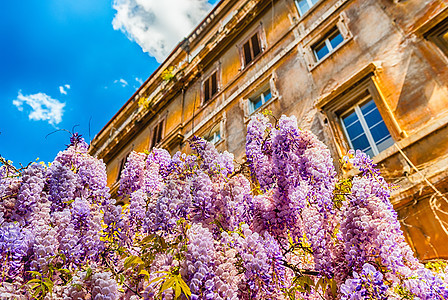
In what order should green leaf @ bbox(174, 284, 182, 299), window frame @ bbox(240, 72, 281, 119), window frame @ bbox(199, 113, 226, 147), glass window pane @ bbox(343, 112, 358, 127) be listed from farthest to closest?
window frame @ bbox(199, 113, 226, 147) < window frame @ bbox(240, 72, 281, 119) < glass window pane @ bbox(343, 112, 358, 127) < green leaf @ bbox(174, 284, 182, 299)

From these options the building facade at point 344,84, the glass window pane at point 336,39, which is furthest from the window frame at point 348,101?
the glass window pane at point 336,39

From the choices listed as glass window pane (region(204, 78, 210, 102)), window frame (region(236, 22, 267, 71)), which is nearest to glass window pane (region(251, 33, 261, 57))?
window frame (region(236, 22, 267, 71))

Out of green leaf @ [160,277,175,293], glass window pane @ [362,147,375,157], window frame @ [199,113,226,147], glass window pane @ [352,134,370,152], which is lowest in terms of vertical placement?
green leaf @ [160,277,175,293]

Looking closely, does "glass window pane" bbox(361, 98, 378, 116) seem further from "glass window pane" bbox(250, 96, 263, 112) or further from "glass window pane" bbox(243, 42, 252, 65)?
"glass window pane" bbox(243, 42, 252, 65)

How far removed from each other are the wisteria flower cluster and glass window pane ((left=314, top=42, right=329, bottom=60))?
6.18m

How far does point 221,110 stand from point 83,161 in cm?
813

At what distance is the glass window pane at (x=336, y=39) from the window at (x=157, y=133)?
9.57m

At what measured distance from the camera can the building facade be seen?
5419 mm

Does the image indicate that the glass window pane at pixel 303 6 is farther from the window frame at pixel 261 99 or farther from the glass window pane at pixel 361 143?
the glass window pane at pixel 361 143

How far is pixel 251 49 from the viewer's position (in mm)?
11969

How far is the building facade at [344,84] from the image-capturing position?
5.42 meters

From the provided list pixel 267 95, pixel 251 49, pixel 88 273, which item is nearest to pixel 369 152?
pixel 267 95

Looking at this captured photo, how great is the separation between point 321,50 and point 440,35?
133 inches

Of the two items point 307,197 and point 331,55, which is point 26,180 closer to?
point 307,197
